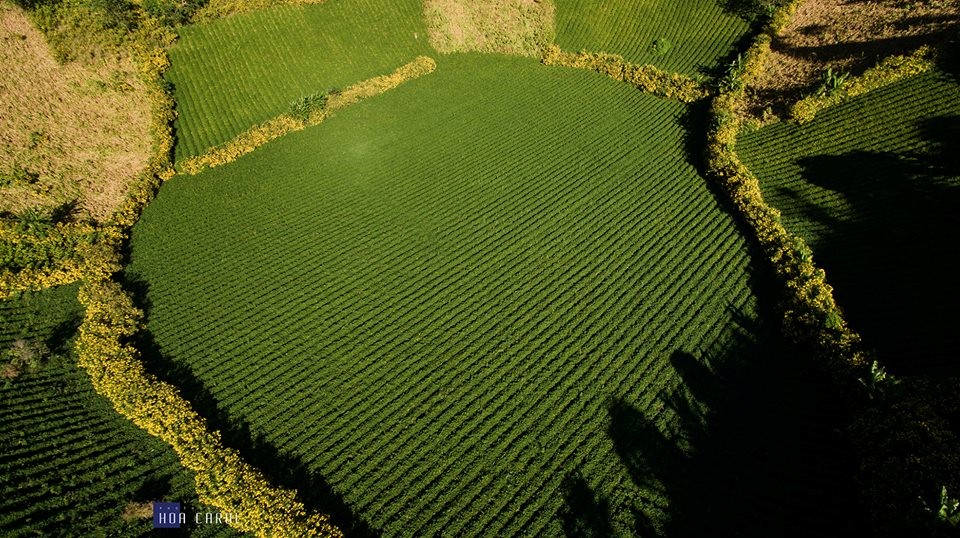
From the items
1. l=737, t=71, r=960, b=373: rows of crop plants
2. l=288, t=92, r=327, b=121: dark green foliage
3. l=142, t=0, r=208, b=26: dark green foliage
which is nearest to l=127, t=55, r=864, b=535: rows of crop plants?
l=288, t=92, r=327, b=121: dark green foliage

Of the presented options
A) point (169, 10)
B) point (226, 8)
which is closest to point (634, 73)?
point (226, 8)

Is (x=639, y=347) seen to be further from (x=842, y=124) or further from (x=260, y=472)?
(x=842, y=124)

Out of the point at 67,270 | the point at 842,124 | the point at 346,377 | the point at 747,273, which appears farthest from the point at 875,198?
the point at 67,270

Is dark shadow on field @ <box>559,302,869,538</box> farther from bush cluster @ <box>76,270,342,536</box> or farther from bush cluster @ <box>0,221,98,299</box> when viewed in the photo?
bush cluster @ <box>0,221,98,299</box>

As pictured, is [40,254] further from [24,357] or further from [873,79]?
[873,79]

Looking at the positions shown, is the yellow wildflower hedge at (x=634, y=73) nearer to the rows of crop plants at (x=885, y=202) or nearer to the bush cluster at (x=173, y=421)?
the rows of crop plants at (x=885, y=202)
